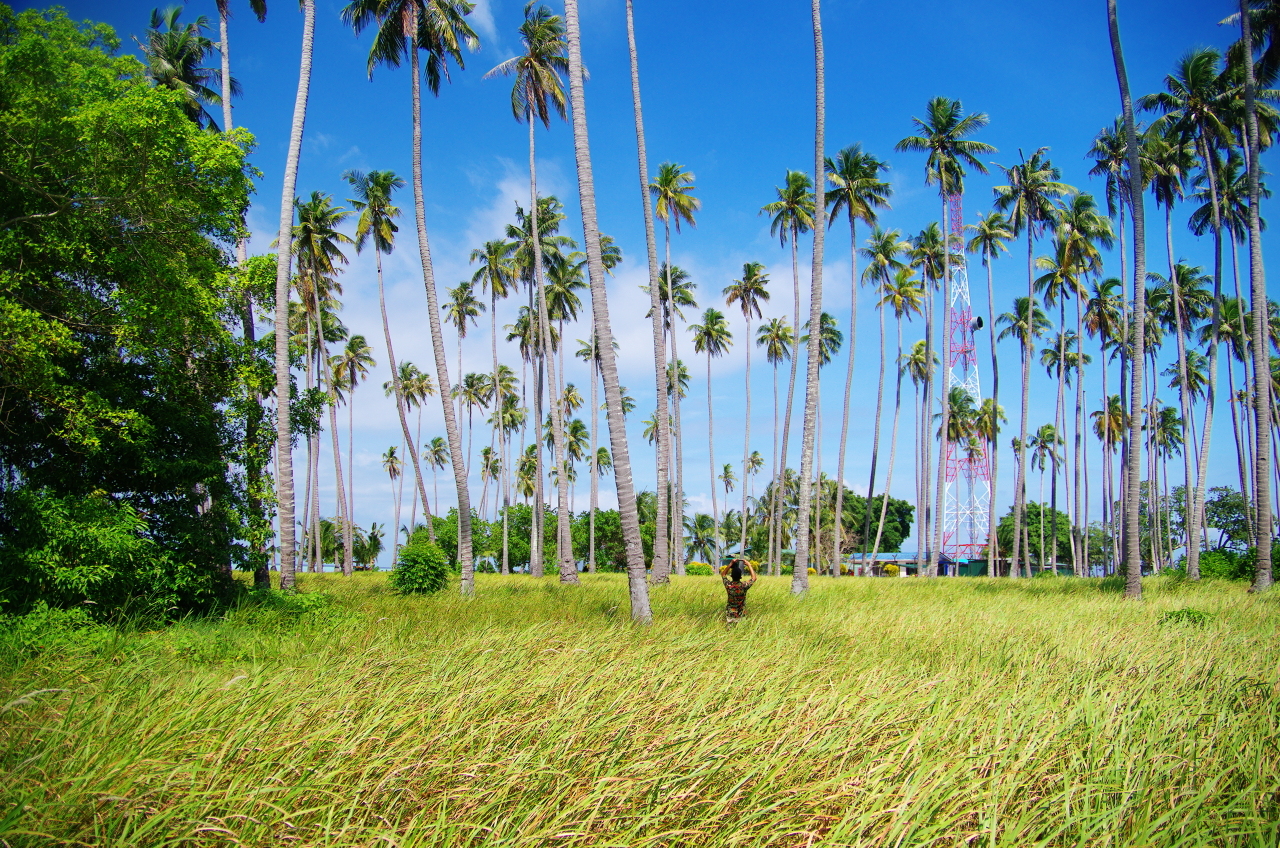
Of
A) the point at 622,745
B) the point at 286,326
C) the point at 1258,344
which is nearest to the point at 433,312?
the point at 286,326

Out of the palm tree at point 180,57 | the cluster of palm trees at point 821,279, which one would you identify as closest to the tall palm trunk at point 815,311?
the cluster of palm trees at point 821,279

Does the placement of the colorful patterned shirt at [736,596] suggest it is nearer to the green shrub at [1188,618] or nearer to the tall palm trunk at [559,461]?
the green shrub at [1188,618]

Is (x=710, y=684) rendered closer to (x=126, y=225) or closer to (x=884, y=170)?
(x=126, y=225)

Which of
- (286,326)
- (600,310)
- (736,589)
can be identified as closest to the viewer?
(736,589)

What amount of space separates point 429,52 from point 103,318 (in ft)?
38.0

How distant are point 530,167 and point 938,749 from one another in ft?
81.1

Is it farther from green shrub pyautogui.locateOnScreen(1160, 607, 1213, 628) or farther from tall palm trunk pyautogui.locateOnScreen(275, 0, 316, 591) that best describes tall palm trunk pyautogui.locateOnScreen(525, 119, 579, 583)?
green shrub pyautogui.locateOnScreen(1160, 607, 1213, 628)

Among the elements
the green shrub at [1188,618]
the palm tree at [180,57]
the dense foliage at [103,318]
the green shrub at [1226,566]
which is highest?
the palm tree at [180,57]

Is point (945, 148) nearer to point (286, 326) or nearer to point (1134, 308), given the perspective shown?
point (1134, 308)

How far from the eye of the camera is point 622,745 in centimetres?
407

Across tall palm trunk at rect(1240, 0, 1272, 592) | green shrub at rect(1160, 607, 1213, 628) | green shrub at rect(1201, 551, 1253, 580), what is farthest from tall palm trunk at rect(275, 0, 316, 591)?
green shrub at rect(1201, 551, 1253, 580)

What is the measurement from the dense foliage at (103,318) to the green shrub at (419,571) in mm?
6114

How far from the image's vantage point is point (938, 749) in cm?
414

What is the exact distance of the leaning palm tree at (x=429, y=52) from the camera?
1611cm
